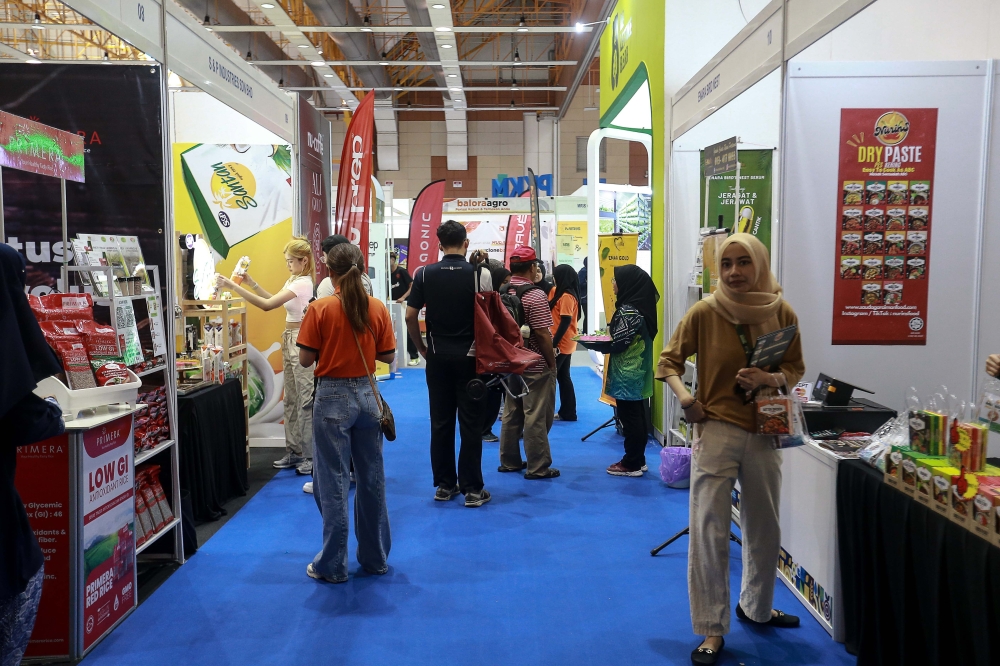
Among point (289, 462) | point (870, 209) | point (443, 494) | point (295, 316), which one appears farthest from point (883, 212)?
point (289, 462)

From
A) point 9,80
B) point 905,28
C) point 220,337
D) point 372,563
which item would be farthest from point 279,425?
point 905,28

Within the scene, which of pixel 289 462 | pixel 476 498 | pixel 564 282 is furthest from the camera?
pixel 564 282

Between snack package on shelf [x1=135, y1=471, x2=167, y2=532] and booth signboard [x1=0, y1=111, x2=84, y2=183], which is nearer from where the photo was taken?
booth signboard [x1=0, y1=111, x2=84, y2=183]

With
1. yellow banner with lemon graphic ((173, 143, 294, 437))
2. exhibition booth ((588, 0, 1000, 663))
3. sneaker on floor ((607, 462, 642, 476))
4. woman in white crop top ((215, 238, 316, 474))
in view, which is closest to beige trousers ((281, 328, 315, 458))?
woman in white crop top ((215, 238, 316, 474))

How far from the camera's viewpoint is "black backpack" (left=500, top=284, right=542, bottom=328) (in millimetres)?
4648

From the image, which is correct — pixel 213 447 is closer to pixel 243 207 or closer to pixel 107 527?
pixel 107 527

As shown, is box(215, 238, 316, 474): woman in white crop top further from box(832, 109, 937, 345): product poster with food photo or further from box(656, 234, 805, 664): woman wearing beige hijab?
box(832, 109, 937, 345): product poster with food photo

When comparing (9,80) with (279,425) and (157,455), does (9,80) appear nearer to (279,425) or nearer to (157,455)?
(157,455)

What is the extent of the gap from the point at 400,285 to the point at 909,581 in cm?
695

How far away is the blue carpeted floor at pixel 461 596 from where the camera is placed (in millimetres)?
2605

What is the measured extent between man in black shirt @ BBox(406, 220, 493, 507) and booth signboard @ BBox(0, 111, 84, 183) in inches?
67.6

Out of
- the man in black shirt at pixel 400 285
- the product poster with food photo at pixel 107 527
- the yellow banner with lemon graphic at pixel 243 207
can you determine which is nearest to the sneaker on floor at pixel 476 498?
the product poster with food photo at pixel 107 527

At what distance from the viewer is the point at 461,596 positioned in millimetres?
3082

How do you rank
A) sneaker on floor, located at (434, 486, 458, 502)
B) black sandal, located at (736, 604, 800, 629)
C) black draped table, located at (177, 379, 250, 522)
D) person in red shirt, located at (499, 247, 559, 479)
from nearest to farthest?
black sandal, located at (736, 604, 800, 629), black draped table, located at (177, 379, 250, 522), sneaker on floor, located at (434, 486, 458, 502), person in red shirt, located at (499, 247, 559, 479)
